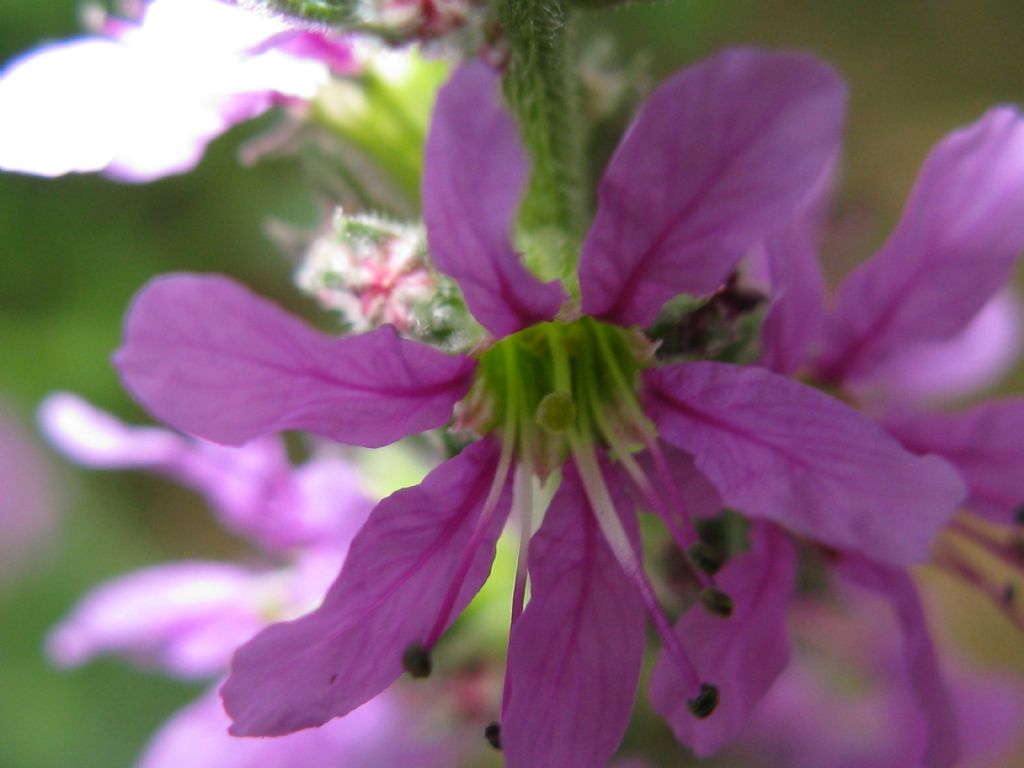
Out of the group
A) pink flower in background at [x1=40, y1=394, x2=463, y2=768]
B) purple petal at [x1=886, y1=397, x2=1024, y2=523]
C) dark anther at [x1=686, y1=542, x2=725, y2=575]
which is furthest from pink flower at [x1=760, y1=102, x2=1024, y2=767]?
pink flower in background at [x1=40, y1=394, x2=463, y2=768]

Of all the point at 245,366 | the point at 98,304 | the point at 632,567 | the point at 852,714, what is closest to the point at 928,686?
the point at 632,567

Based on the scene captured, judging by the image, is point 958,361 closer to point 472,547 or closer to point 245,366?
point 472,547

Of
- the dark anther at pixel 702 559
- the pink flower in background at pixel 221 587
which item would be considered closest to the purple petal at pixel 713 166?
the dark anther at pixel 702 559

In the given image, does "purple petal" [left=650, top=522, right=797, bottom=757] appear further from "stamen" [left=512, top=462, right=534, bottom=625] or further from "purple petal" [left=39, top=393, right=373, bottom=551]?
"purple petal" [left=39, top=393, right=373, bottom=551]

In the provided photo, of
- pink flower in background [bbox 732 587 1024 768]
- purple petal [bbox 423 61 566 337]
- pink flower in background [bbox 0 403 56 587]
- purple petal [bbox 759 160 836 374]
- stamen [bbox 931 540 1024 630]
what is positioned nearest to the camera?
purple petal [bbox 423 61 566 337]

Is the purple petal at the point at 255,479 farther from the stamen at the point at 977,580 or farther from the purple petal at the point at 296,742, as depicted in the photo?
the stamen at the point at 977,580

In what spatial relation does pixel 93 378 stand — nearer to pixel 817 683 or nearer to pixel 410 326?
pixel 817 683

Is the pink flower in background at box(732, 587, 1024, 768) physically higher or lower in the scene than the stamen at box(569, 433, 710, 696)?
lower
